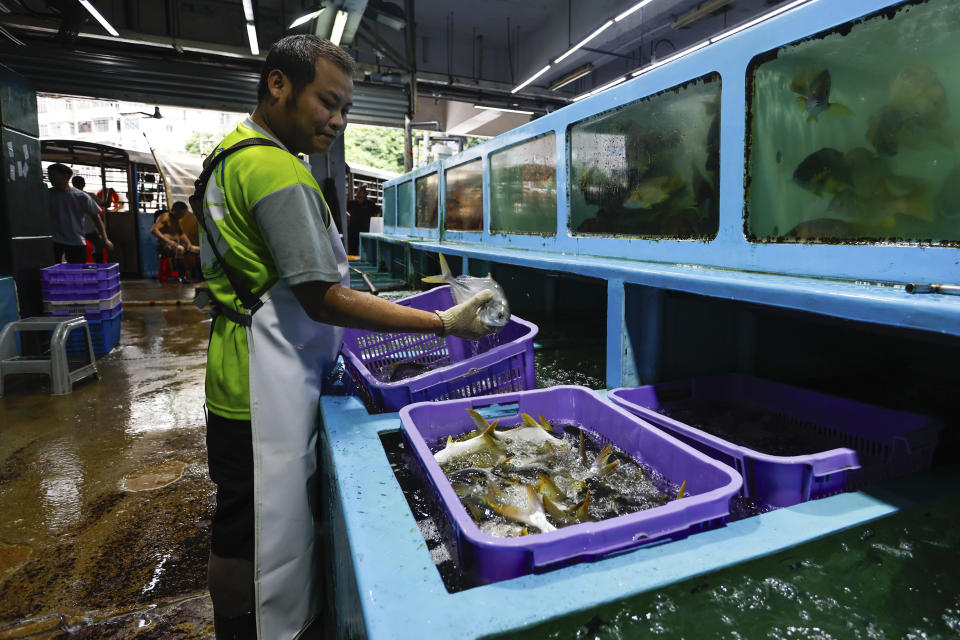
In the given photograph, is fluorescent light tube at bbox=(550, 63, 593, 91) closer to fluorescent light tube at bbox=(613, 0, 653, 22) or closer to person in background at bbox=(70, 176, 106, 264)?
fluorescent light tube at bbox=(613, 0, 653, 22)

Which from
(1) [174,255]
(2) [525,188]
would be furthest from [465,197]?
(1) [174,255]

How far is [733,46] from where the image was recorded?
148 cm

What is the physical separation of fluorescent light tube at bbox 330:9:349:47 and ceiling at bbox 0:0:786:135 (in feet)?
0.24

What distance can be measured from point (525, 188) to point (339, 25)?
4.91 meters

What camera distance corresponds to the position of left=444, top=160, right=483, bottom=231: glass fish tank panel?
3.67 m

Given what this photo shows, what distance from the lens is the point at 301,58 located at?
1.22m

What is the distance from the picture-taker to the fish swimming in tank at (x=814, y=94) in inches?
49.4

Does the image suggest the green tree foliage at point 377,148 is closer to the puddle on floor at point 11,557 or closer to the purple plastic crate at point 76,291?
the purple plastic crate at point 76,291

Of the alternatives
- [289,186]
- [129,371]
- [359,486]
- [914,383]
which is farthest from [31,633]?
[129,371]

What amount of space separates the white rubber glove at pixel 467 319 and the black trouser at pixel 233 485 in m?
0.57

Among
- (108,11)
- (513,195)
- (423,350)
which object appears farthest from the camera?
(108,11)

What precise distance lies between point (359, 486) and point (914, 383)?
6.75ft

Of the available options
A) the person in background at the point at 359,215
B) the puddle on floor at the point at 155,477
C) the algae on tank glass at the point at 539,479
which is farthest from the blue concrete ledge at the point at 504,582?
the person in background at the point at 359,215

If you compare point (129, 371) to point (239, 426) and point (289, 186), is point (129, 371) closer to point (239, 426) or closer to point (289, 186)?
point (239, 426)
